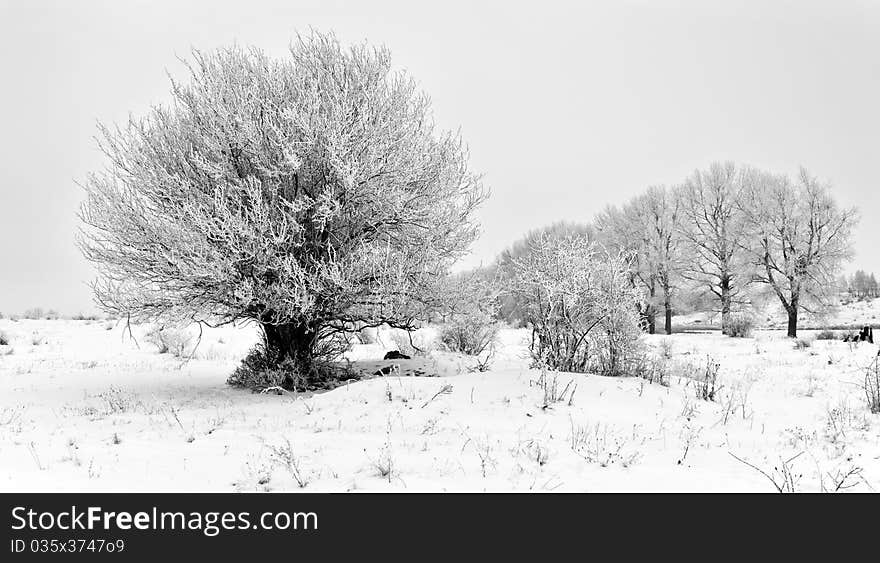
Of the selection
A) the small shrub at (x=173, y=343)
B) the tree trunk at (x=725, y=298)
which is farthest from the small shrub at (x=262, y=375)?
the tree trunk at (x=725, y=298)

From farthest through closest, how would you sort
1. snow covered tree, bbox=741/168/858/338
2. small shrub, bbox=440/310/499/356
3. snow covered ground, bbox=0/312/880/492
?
snow covered tree, bbox=741/168/858/338 < small shrub, bbox=440/310/499/356 < snow covered ground, bbox=0/312/880/492

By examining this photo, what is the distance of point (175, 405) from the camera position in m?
9.75

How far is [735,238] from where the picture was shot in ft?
108

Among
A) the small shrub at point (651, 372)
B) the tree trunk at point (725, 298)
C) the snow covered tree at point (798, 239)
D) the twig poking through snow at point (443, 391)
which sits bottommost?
the twig poking through snow at point (443, 391)

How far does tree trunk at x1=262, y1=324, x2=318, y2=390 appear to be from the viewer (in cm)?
1151

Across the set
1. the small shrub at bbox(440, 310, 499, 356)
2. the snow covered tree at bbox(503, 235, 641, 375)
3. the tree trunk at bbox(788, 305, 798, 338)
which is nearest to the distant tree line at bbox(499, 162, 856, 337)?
the tree trunk at bbox(788, 305, 798, 338)

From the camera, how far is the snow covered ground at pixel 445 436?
5.43 metres

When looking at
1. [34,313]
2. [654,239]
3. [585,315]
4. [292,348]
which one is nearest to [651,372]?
[585,315]

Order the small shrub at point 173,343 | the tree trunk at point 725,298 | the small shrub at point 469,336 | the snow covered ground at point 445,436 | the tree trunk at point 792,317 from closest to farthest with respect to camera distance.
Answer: the snow covered ground at point 445,436 < the small shrub at point 469,336 < the small shrub at point 173,343 < the tree trunk at point 792,317 < the tree trunk at point 725,298

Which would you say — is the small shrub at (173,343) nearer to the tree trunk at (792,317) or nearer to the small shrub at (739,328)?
the small shrub at (739,328)

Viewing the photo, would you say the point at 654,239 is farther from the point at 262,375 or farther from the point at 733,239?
the point at 262,375

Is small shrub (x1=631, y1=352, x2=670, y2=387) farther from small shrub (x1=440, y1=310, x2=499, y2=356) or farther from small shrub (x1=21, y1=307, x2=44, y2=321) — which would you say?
small shrub (x1=21, y1=307, x2=44, y2=321)

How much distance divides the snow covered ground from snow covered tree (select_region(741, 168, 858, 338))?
1992cm

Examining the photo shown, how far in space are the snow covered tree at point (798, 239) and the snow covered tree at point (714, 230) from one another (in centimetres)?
161
